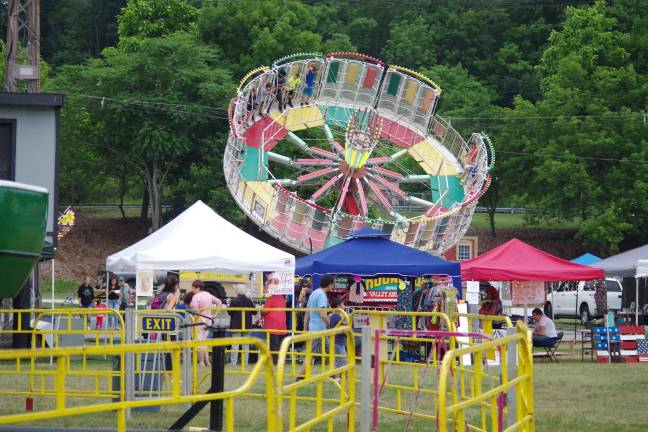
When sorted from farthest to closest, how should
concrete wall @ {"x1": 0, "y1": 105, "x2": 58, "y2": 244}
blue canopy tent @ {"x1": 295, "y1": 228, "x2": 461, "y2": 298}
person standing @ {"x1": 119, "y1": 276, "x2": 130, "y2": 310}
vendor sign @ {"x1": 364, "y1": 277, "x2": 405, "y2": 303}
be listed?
1. person standing @ {"x1": 119, "y1": 276, "x2": 130, "y2": 310}
2. vendor sign @ {"x1": 364, "y1": 277, "x2": 405, "y2": 303}
3. blue canopy tent @ {"x1": 295, "y1": 228, "x2": 461, "y2": 298}
4. concrete wall @ {"x1": 0, "y1": 105, "x2": 58, "y2": 244}

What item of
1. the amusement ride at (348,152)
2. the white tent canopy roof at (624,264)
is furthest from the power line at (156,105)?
the white tent canopy roof at (624,264)

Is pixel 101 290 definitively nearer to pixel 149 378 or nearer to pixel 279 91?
pixel 279 91

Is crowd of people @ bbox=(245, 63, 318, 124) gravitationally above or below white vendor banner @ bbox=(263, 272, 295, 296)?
above

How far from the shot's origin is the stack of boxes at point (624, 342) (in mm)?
24573

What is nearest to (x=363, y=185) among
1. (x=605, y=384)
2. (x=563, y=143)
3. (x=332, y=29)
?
(x=563, y=143)

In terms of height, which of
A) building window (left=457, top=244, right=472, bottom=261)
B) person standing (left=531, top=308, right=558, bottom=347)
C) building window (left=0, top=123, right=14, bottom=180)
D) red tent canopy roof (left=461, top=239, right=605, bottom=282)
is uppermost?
building window (left=0, top=123, right=14, bottom=180)

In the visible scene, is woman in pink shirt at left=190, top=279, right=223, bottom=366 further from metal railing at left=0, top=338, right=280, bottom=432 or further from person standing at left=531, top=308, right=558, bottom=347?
metal railing at left=0, top=338, right=280, bottom=432

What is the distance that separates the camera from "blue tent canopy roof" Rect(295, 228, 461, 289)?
2422 cm

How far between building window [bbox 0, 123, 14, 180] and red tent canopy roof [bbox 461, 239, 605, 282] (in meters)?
9.53

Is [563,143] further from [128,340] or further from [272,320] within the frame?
[128,340]

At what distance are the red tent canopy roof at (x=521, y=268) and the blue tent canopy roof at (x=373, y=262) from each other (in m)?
0.97

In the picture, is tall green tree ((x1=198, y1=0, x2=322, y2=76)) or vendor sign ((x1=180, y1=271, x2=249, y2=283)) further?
tall green tree ((x1=198, y1=0, x2=322, y2=76))

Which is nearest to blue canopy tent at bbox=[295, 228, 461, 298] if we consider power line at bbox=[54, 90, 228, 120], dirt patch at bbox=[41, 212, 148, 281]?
dirt patch at bbox=[41, 212, 148, 281]

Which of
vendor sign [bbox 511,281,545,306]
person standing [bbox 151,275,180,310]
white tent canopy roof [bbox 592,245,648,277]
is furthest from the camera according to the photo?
white tent canopy roof [bbox 592,245,648,277]
